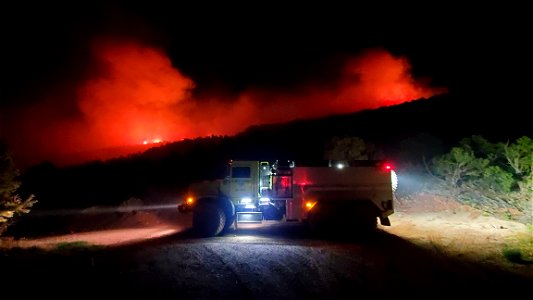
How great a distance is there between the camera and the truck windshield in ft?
46.8

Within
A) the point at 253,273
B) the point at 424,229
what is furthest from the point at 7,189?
the point at 424,229

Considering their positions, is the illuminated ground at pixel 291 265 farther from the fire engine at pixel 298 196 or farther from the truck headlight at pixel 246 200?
the truck headlight at pixel 246 200

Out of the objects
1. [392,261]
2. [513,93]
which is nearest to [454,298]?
[392,261]

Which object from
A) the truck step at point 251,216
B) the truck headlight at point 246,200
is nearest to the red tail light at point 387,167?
the truck step at point 251,216

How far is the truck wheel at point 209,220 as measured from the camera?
13586mm

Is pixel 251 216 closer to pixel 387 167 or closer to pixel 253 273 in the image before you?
pixel 387 167

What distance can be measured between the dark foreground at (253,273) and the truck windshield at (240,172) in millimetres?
3426

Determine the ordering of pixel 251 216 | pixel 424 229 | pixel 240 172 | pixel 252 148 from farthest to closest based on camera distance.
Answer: pixel 252 148 < pixel 240 172 < pixel 251 216 < pixel 424 229

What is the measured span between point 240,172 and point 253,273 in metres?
6.40

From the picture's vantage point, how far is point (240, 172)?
1431 cm

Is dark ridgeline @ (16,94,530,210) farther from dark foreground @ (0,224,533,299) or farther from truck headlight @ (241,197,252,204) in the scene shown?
dark foreground @ (0,224,533,299)

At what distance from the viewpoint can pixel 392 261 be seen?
918 cm

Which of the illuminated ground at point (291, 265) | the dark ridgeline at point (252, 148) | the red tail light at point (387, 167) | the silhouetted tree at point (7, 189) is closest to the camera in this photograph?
the illuminated ground at point (291, 265)

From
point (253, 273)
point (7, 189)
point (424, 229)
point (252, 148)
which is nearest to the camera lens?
point (253, 273)
